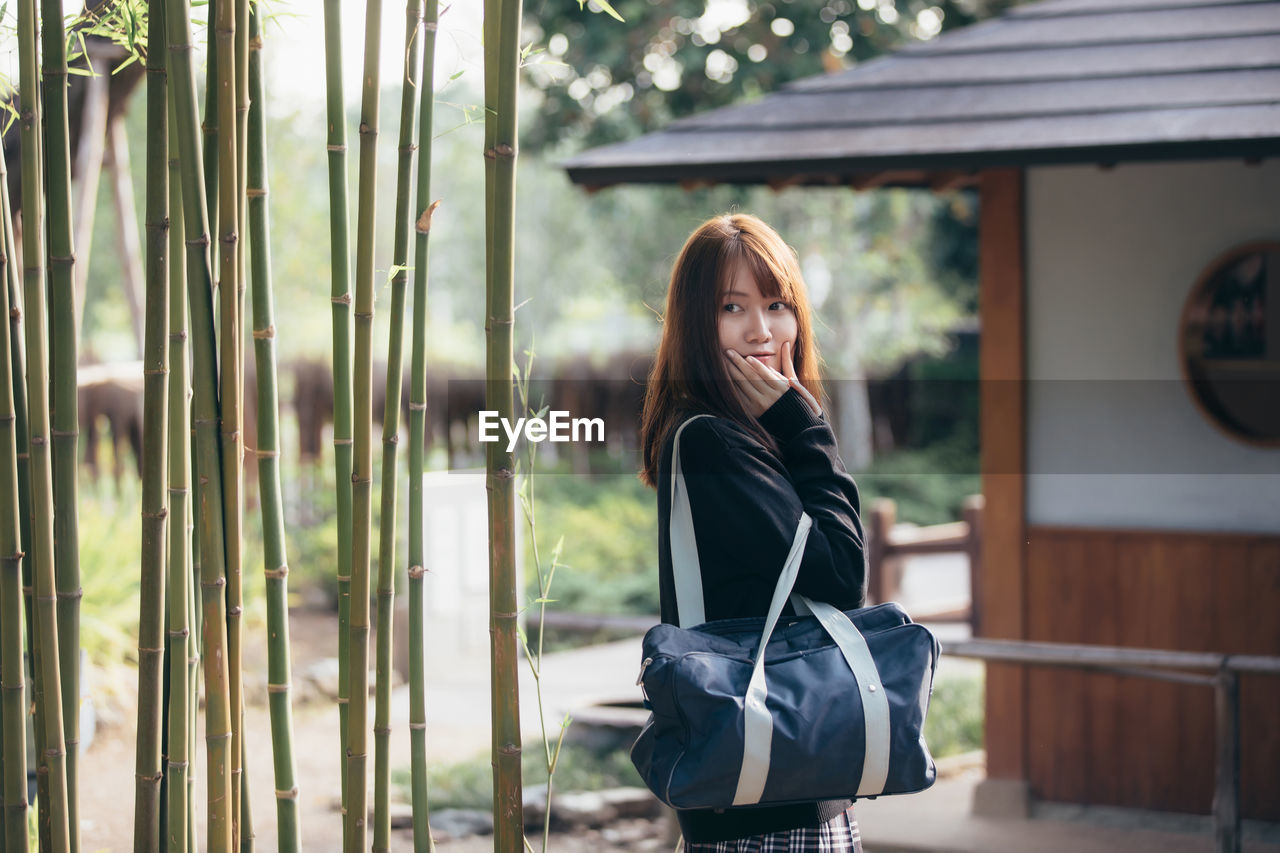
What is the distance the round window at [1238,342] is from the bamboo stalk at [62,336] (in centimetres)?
396

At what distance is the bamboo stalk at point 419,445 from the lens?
1.44 metres

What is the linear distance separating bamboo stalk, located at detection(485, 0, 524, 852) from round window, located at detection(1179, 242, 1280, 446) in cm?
370

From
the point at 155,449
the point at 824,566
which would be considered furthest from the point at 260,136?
the point at 824,566

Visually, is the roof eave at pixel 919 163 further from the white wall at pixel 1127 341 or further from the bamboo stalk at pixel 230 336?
the bamboo stalk at pixel 230 336

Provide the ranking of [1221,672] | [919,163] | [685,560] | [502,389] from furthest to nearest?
[919,163], [1221,672], [685,560], [502,389]

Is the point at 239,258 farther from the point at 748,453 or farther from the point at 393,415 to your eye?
the point at 748,453

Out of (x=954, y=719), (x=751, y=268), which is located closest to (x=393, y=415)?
(x=751, y=268)

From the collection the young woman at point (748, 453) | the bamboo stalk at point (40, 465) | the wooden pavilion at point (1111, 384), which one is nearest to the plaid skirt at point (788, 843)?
the young woman at point (748, 453)

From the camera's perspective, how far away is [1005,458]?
4500 mm

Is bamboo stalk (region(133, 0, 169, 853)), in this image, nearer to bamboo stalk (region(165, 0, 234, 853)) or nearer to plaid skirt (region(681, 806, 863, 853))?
bamboo stalk (region(165, 0, 234, 853))

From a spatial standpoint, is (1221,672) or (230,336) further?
(1221,672)

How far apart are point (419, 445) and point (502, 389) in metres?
0.32

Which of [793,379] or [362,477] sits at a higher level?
[793,379]

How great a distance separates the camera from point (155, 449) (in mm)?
1396
